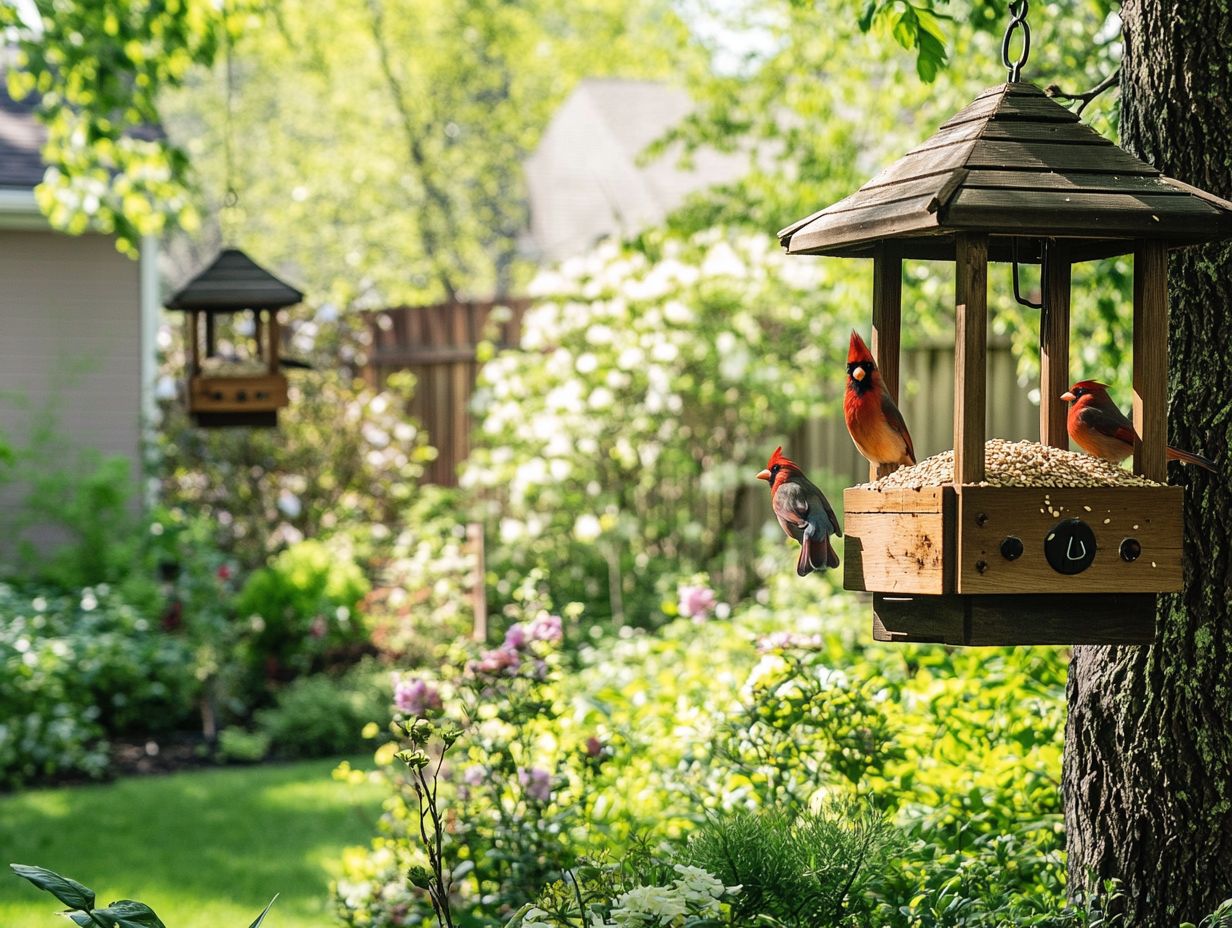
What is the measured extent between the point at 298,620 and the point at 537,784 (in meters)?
5.34

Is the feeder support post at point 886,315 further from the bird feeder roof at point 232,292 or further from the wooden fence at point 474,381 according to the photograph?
the wooden fence at point 474,381

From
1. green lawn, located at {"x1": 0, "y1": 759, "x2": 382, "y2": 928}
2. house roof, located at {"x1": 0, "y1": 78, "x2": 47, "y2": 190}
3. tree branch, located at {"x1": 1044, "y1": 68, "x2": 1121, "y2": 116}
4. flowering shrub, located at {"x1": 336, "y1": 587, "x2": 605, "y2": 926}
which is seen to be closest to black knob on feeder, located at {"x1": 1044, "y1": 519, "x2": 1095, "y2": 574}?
tree branch, located at {"x1": 1044, "y1": 68, "x2": 1121, "y2": 116}

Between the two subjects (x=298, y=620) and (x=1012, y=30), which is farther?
(x=298, y=620)

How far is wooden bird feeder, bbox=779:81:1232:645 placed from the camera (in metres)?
2.49

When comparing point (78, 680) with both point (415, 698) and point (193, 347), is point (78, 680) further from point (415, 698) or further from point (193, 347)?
point (415, 698)

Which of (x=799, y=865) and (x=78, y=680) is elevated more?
(x=799, y=865)

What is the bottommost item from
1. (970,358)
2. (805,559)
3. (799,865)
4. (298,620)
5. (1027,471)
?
(298,620)

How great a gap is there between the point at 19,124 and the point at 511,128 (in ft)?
44.0

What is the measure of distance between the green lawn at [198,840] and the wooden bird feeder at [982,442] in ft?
8.84

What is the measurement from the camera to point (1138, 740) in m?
3.12

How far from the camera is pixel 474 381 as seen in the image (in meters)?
11.1

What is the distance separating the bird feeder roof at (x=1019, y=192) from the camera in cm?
244

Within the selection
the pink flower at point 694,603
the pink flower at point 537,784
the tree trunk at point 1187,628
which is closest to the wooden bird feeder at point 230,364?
the pink flower at point 694,603

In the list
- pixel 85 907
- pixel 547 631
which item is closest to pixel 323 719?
pixel 547 631
